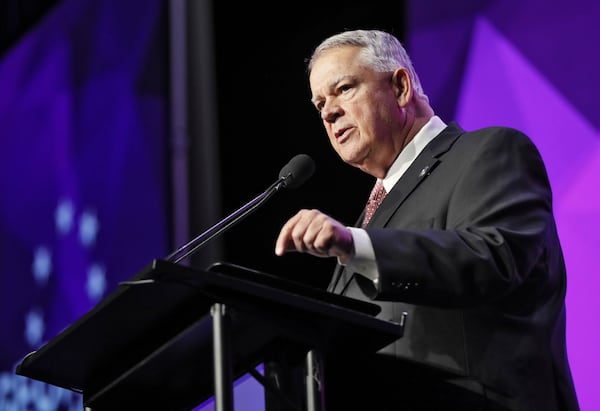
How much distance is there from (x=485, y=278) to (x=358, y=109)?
87 centimetres

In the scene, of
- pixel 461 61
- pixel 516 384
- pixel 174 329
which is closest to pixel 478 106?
pixel 461 61

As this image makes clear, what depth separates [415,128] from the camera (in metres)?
2.33

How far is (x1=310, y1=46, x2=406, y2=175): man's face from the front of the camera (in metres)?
2.30

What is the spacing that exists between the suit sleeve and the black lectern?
10 cm

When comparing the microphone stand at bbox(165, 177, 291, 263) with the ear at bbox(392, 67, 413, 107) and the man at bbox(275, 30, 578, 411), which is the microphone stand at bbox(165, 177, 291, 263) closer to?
the man at bbox(275, 30, 578, 411)

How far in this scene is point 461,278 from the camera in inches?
60.1

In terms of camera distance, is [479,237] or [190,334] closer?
[190,334]

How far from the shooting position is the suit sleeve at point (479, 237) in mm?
1512

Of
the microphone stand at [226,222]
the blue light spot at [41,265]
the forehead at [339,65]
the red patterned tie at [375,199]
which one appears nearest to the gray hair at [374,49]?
the forehead at [339,65]

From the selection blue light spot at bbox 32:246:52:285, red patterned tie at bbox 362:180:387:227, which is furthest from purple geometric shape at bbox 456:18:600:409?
blue light spot at bbox 32:246:52:285

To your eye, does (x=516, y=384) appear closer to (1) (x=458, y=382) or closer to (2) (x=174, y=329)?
(1) (x=458, y=382)

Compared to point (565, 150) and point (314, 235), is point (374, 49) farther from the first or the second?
point (314, 235)

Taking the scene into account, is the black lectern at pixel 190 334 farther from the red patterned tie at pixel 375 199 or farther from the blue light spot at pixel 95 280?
the blue light spot at pixel 95 280

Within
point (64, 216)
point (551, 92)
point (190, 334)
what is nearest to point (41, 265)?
point (64, 216)
